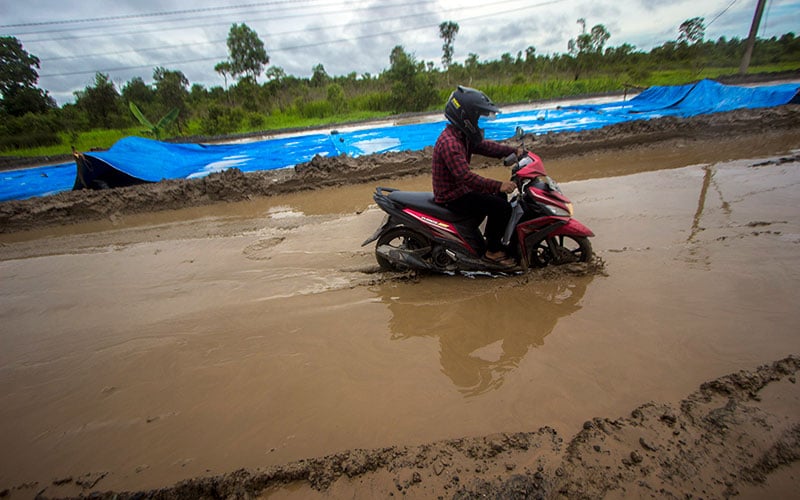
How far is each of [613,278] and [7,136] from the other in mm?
28112

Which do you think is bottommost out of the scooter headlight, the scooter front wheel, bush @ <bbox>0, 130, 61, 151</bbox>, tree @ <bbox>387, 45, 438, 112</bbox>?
the scooter front wheel

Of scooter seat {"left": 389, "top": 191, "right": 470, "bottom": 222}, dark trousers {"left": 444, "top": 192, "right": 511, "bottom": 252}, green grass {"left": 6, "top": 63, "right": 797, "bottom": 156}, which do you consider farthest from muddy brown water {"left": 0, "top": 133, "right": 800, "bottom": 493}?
green grass {"left": 6, "top": 63, "right": 797, "bottom": 156}

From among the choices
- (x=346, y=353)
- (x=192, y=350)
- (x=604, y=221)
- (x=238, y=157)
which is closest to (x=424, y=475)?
(x=346, y=353)

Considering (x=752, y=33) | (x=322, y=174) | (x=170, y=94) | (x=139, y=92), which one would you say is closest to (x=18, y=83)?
(x=139, y=92)

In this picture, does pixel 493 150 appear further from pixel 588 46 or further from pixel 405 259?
pixel 588 46

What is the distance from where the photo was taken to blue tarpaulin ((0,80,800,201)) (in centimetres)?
857

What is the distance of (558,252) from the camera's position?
3.47 metres

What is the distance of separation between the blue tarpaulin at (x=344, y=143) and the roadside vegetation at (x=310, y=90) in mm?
7710

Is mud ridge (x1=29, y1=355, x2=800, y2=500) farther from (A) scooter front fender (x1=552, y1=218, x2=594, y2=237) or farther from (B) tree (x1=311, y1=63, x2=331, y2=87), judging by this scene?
(B) tree (x1=311, y1=63, x2=331, y2=87)

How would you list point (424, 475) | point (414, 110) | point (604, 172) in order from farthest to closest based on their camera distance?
point (414, 110) → point (604, 172) → point (424, 475)

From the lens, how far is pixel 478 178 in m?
3.23

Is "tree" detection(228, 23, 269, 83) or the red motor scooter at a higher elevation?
"tree" detection(228, 23, 269, 83)

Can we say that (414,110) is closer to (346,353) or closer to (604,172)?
(604,172)

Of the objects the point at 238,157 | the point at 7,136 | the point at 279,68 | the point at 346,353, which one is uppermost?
the point at 279,68
